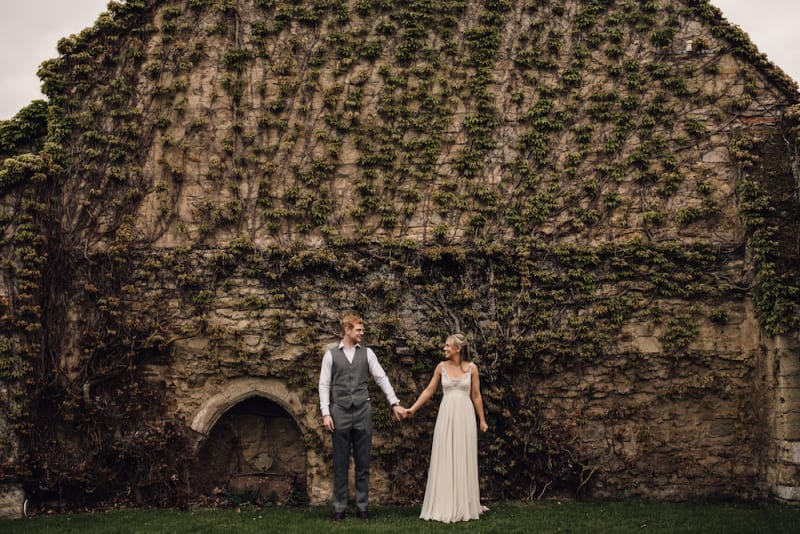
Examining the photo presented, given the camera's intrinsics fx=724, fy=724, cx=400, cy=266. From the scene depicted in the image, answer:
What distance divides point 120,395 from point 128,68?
4525mm

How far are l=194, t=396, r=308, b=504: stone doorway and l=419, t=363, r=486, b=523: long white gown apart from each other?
2.27 meters

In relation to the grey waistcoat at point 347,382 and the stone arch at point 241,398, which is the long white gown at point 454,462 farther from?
the stone arch at point 241,398

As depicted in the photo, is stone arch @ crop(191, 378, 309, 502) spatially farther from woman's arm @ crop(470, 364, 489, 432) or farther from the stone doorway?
woman's arm @ crop(470, 364, 489, 432)

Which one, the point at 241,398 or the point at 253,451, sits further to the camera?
the point at 253,451

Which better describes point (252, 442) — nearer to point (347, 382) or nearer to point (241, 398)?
point (241, 398)

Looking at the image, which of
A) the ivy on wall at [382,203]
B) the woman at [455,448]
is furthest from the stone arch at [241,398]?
the woman at [455,448]

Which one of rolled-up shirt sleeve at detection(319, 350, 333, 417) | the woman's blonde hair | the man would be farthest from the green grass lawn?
the woman's blonde hair

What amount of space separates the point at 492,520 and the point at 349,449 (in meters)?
1.77

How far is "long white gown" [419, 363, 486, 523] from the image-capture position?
8031 mm

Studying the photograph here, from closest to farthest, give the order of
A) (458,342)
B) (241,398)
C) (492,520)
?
(492,520) → (458,342) → (241,398)

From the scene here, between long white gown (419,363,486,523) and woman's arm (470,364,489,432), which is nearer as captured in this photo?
long white gown (419,363,486,523)

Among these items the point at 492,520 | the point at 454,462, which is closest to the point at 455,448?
the point at 454,462

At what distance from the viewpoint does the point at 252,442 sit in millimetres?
9805

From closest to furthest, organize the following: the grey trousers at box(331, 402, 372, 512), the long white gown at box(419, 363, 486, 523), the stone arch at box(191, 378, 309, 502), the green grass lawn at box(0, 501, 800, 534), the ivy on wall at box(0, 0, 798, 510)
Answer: the green grass lawn at box(0, 501, 800, 534), the long white gown at box(419, 363, 486, 523), the grey trousers at box(331, 402, 372, 512), the ivy on wall at box(0, 0, 798, 510), the stone arch at box(191, 378, 309, 502)
